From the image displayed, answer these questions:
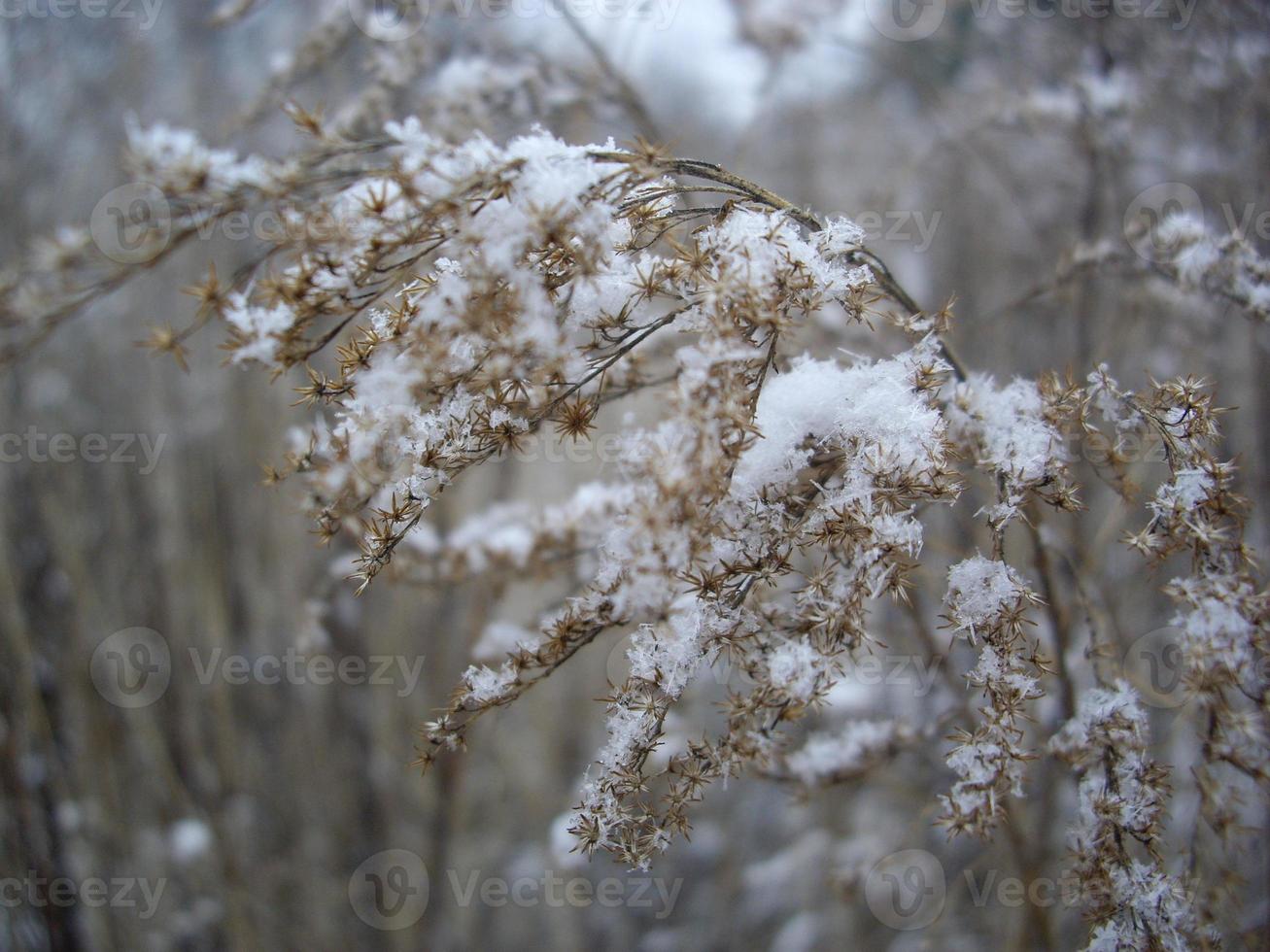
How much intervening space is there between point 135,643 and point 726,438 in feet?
12.2

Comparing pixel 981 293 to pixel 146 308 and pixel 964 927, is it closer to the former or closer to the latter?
pixel 964 927

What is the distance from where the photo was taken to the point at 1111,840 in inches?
34.1

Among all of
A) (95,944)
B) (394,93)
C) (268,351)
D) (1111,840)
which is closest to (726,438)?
(268,351)
